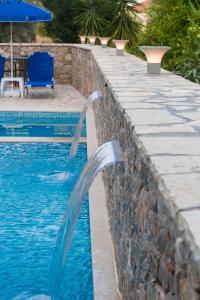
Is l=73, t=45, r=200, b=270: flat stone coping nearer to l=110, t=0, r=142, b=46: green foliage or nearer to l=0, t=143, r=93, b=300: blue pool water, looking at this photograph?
l=0, t=143, r=93, b=300: blue pool water

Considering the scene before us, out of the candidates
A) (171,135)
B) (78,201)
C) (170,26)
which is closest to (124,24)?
(170,26)

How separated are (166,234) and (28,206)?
438 cm

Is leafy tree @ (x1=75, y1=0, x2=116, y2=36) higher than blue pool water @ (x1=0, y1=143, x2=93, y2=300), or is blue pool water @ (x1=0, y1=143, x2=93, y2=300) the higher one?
blue pool water @ (x1=0, y1=143, x2=93, y2=300)

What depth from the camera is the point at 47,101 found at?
13.5 meters

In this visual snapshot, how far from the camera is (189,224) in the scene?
1.66 m

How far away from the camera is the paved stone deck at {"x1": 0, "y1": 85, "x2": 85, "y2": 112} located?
12266 mm

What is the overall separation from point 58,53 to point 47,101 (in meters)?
3.71

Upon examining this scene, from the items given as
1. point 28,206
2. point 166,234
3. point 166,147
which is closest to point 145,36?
point 28,206

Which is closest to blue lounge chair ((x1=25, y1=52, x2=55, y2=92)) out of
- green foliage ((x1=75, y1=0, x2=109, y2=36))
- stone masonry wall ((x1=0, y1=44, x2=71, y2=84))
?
stone masonry wall ((x1=0, y1=44, x2=71, y2=84))

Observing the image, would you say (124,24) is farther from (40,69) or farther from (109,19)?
(40,69)

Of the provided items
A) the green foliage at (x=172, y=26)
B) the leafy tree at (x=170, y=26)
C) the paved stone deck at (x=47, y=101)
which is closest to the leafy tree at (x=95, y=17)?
the paved stone deck at (x=47, y=101)

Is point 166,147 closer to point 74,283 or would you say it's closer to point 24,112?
point 74,283

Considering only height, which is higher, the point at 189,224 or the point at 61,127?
the point at 189,224

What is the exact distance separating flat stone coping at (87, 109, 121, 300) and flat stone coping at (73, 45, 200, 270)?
3.93ft
